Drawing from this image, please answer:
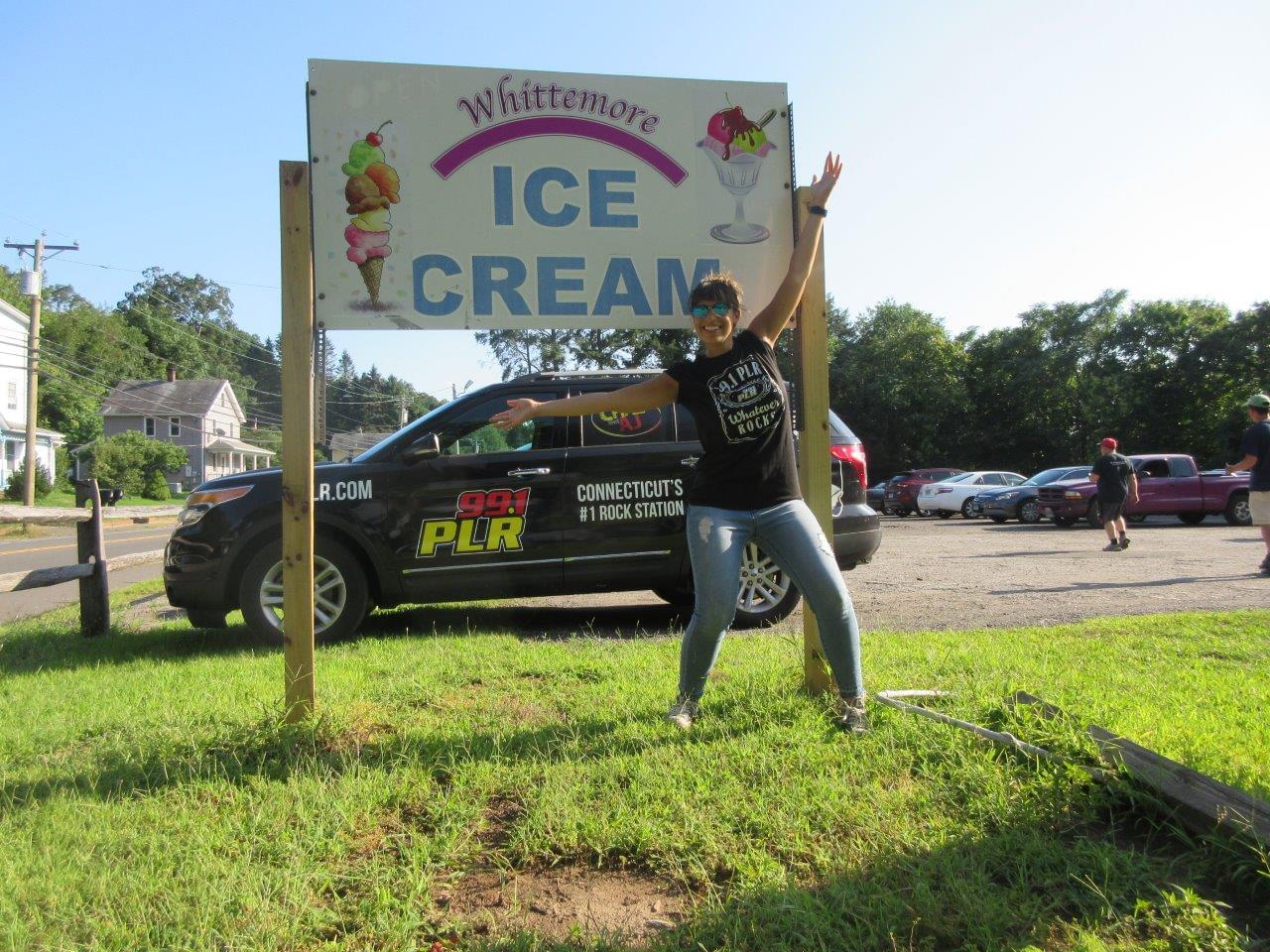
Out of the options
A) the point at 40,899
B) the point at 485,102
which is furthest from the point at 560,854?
the point at 485,102

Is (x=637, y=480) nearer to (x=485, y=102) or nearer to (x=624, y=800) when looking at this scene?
(x=485, y=102)

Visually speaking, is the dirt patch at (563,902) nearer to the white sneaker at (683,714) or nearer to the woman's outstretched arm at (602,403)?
the white sneaker at (683,714)

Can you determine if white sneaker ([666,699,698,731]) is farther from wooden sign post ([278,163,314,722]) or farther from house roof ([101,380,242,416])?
house roof ([101,380,242,416])

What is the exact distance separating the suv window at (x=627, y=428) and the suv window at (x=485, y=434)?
28 centimetres

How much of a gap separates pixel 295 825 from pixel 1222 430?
40770mm

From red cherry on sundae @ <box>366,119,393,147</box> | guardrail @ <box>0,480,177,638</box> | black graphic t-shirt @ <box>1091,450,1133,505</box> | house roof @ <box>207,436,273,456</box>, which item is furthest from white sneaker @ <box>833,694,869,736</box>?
house roof @ <box>207,436,273,456</box>

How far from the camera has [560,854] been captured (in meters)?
2.67

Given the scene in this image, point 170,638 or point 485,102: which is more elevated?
point 485,102

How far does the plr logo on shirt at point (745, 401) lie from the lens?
3590 mm

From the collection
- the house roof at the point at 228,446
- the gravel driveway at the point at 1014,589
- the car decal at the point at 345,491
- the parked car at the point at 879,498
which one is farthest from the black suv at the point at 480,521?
the house roof at the point at 228,446

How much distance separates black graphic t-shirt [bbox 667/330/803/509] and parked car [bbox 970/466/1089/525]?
62.4 ft

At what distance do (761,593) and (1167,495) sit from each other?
17157 mm

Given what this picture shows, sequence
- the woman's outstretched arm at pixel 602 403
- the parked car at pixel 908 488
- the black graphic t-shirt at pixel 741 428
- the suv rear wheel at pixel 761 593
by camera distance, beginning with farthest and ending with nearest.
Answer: the parked car at pixel 908 488, the suv rear wheel at pixel 761 593, the black graphic t-shirt at pixel 741 428, the woman's outstretched arm at pixel 602 403

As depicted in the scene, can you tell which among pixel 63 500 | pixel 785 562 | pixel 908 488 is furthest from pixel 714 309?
pixel 63 500
